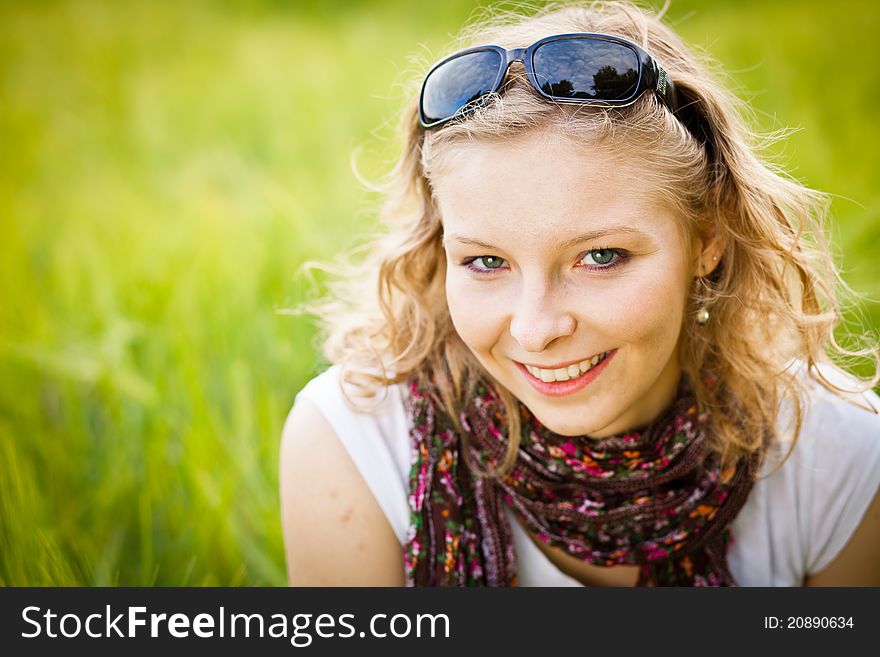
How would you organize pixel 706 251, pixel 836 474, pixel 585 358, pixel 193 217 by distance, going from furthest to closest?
1. pixel 193 217
2. pixel 836 474
3. pixel 706 251
4. pixel 585 358

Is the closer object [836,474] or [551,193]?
[551,193]

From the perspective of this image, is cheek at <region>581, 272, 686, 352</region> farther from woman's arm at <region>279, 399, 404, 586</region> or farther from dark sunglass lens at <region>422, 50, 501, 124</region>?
woman's arm at <region>279, 399, 404, 586</region>

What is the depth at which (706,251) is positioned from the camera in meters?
1.47

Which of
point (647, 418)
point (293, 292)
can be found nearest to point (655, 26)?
point (647, 418)

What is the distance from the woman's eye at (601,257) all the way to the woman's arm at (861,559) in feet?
2.54

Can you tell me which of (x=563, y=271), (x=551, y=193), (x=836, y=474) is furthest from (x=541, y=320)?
(x=836, y=474)

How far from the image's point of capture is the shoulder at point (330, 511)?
1618 mm

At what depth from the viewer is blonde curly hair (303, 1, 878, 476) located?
1316 millimetres

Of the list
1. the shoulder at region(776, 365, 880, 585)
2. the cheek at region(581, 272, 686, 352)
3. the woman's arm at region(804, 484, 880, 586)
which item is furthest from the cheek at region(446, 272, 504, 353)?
the woman's arm at region(804, 484, 880, 586)

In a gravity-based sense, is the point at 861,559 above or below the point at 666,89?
below

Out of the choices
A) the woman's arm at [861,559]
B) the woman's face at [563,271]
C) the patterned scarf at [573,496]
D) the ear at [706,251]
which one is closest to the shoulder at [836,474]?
the woman's arm at [861,559]

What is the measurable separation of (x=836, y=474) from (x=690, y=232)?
60 cm

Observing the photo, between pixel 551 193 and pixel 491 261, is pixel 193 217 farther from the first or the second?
pixel 551 193
